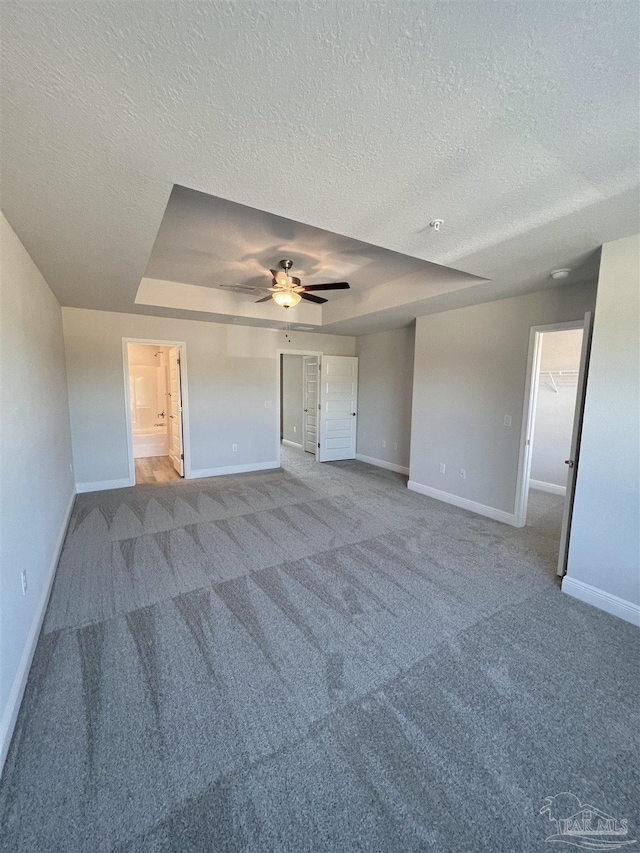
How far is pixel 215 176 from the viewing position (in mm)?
1596

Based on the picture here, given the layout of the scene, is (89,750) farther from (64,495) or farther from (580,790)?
(64,495)

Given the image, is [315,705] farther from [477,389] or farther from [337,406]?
[337,406]

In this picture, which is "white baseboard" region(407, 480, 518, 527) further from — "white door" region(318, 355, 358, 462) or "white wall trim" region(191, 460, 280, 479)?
"white wall trim" region(191, 460, 280, 479)

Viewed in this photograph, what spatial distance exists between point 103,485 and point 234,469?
6.23ft

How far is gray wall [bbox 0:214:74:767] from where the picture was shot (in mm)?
1632

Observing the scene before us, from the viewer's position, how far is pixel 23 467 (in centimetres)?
206

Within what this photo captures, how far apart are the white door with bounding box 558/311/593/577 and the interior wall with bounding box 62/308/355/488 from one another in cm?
430

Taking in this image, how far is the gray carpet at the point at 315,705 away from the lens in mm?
1208

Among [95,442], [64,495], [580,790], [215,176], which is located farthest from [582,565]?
A: [95,442]

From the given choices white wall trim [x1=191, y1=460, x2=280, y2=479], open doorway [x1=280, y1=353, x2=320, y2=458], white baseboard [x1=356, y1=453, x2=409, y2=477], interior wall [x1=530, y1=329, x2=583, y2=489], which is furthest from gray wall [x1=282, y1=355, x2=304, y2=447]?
interior wall [x1=530, y1=329, x2=583, y2=489]

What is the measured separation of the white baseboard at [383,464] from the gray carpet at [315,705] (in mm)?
2824

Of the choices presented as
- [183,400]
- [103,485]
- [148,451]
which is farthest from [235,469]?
[148,451]

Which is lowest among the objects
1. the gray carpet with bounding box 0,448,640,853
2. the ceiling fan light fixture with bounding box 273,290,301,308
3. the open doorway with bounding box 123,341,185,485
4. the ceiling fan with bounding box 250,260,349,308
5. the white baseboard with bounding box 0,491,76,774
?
the gray carpet with bounding box 0,448,640,853

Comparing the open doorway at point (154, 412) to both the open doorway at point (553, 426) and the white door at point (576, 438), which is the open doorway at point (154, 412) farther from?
the open doorway at point (553, 426)
